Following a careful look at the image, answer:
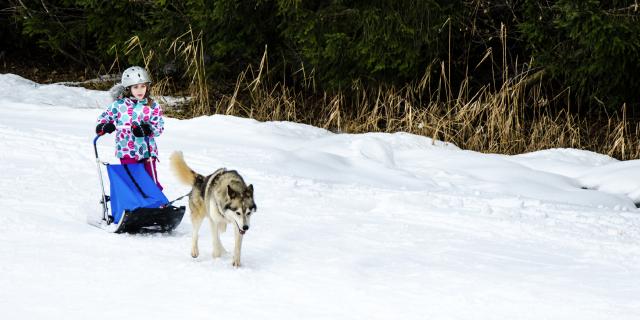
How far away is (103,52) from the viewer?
1748cm

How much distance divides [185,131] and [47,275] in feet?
20.1

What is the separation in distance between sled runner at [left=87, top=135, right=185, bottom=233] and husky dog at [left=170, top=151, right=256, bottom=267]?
50 centimetres

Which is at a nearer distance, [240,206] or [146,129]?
[240,206]

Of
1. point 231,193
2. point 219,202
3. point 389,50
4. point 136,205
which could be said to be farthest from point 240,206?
point 389,50

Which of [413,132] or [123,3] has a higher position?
[123,3]

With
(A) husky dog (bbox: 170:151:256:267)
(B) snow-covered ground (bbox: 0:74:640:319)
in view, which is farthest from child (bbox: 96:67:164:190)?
(B) snow-covered ground (bbox: 0:74:640:319)

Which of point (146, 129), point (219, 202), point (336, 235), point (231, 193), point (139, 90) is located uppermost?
point (139, 90)

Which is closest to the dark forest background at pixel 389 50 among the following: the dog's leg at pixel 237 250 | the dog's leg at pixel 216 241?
the dog's leg at pixel 216 241

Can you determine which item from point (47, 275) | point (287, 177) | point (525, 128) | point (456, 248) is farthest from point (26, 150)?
point (525, 128)

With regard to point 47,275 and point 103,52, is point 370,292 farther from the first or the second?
point 103,52

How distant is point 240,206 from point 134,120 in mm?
1915

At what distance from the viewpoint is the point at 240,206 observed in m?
6.98

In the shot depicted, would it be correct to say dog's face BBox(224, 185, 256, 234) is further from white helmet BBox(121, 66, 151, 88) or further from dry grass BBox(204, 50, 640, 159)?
dry grass BBox(204, 50, 640, 159)

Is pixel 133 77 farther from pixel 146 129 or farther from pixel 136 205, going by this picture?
pixel 136 205
